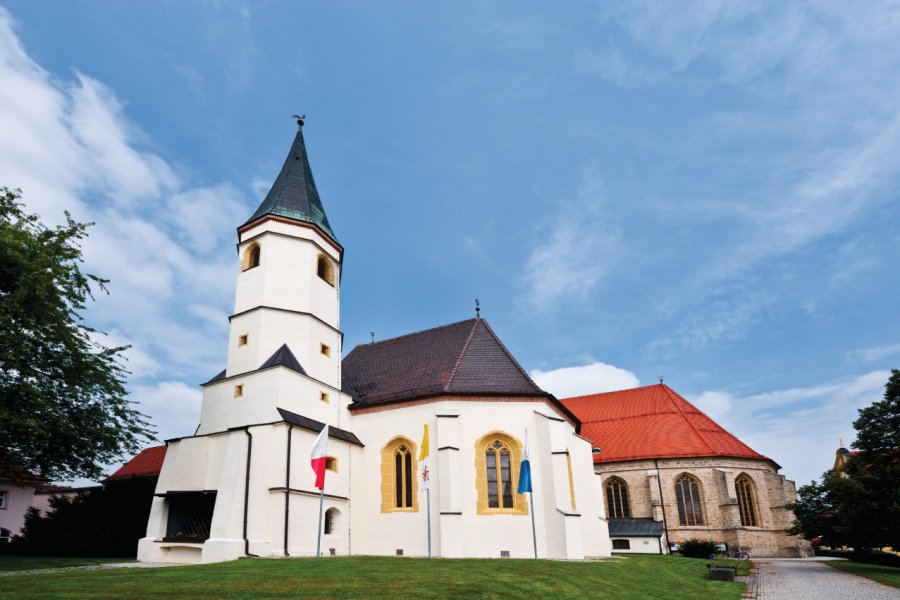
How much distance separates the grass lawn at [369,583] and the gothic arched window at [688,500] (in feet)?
60.6

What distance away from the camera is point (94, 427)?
1761 cm

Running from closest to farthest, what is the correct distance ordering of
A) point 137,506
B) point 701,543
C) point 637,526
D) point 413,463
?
point 413,463 < point 137,506 < point 701,543 < point 637,526

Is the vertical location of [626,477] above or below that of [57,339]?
below

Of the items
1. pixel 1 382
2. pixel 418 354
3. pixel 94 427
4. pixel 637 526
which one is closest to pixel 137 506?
pixel 94 427

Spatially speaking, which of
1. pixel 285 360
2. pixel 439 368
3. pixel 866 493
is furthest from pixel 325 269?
pixel 866 493

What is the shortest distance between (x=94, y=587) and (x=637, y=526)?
3001 centimetres

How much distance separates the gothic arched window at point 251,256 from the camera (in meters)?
24.9

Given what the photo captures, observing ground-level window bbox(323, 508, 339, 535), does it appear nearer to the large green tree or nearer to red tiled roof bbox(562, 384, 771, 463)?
the large green tree

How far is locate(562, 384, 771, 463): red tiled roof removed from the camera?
35.2m

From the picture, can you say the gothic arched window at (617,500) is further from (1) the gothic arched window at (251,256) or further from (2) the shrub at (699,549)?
(1) the gothic arched window at (251,256)

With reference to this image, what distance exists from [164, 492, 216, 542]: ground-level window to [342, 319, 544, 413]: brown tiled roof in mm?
7477

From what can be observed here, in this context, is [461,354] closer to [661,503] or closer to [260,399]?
[260,399]

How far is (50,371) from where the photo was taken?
16.9m

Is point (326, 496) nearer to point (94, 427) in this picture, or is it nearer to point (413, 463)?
point (413, 463)
